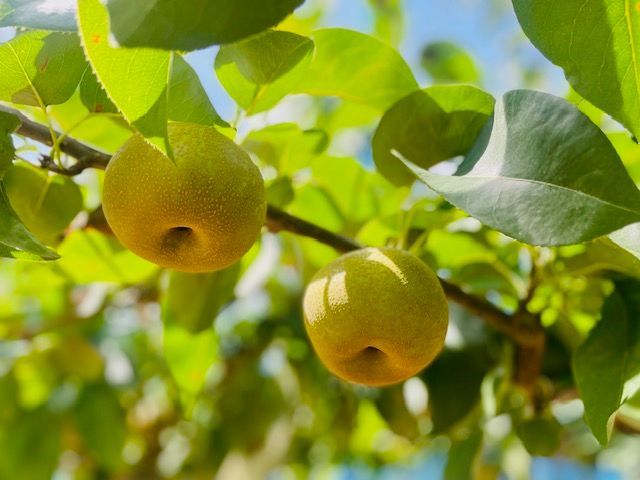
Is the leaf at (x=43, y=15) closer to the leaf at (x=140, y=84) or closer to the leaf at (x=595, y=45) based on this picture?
the leaf at (x=140, y=84)

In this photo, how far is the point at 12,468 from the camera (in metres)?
1.55

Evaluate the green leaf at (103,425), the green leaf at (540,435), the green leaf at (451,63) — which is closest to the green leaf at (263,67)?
the green leaf at (540,435)

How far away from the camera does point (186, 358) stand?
3.26 ft

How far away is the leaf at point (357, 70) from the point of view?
2.61 feet

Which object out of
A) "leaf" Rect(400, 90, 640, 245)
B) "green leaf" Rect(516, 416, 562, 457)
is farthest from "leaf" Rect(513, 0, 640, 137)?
"green leaf" Rect(516, 416, 562, 457)

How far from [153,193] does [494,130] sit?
0.92 ft

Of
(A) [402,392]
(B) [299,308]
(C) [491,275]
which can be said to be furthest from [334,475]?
(C) [491,275]

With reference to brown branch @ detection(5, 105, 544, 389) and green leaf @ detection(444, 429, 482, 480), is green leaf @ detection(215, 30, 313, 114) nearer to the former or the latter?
brown branch @ detection(5, 105, 544, 389)

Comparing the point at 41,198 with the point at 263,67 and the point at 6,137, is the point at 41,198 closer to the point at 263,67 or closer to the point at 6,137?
the point at 6,137

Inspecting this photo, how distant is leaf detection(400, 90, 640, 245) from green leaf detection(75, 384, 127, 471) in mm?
1178

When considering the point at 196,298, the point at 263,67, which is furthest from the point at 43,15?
the point at 196,298

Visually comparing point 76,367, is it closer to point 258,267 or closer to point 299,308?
point 299,308

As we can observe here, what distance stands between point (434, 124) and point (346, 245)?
0.51 ft

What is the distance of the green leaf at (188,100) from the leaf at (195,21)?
0.55 ft
